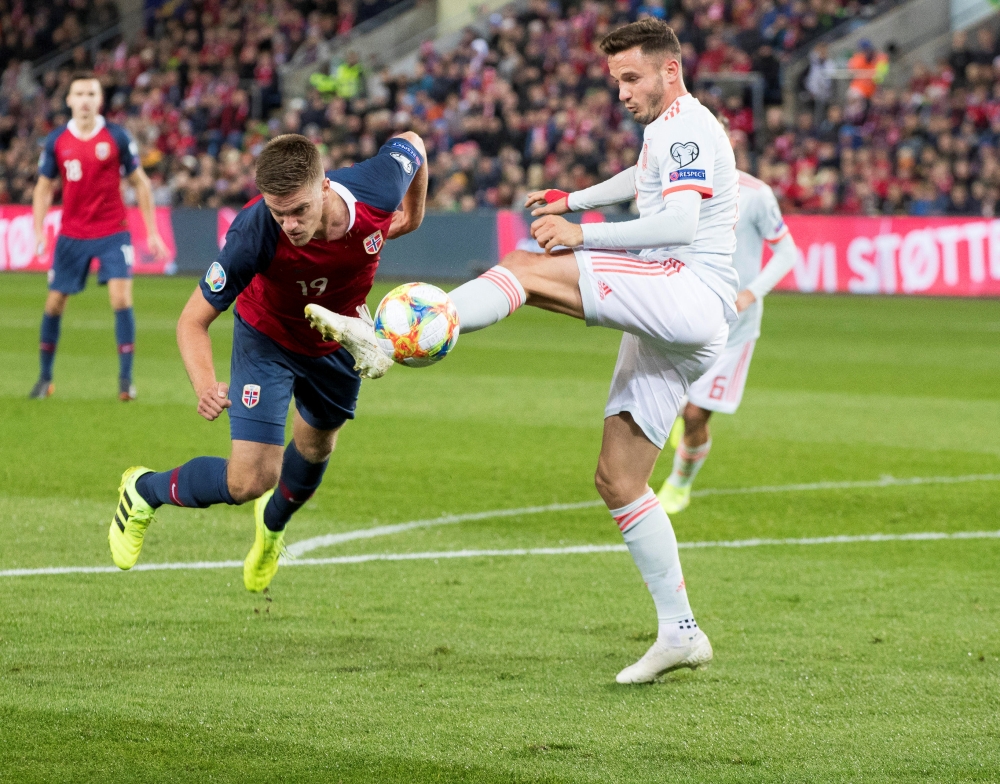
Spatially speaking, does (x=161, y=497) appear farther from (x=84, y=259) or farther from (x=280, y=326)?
(x=84, y=259)

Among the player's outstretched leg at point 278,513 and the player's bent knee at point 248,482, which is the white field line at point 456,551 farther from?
the player's bent knee at point 248,482

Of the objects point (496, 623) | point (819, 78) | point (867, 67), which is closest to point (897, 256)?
point (819, 78)

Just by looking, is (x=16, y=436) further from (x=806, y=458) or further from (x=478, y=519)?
(x=806, y=458)

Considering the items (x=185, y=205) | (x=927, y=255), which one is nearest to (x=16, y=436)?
(x=927, y=255)

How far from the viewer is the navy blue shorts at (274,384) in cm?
537

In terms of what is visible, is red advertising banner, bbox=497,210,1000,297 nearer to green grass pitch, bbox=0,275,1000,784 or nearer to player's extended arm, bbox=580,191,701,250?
green grass pitch, bbox=0,275,1000,784

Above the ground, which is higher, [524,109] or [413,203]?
[413,203]

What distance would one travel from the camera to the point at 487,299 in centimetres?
437

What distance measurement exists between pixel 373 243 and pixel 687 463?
3.28m

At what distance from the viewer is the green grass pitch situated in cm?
391

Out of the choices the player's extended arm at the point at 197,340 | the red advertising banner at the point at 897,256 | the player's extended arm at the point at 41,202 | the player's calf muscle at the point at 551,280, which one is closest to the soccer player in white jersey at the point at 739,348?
the player's calf muscle at the point at 551,280

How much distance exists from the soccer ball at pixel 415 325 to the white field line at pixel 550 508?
249 centimetres

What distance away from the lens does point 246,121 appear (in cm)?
3136

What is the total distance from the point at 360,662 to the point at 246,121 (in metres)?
27.8
